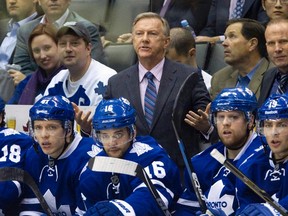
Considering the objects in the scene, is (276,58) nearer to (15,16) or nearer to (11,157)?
(11,157)

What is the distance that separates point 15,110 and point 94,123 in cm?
153

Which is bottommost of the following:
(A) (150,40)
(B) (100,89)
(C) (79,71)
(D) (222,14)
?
(B) (100,89)

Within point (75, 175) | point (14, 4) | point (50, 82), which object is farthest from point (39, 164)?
point (14, 4)

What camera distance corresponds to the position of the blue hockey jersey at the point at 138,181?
21.2ft

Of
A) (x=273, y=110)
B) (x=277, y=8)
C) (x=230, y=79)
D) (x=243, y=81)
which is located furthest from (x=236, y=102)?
(x=277, y=8)

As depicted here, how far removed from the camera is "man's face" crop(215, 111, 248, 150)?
659 cm

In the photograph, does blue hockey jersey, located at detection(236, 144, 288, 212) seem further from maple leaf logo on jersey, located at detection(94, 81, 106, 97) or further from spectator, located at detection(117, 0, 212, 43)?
spectator, located at detection(117, 0, 212, 43)

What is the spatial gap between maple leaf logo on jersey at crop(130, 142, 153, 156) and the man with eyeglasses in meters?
1.81

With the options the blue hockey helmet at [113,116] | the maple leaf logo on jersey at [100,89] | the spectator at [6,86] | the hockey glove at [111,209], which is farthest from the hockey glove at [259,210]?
the spectator at [6,86]

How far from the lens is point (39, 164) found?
7.06 m

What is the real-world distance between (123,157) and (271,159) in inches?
Result: 34.2

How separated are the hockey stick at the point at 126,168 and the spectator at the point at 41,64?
2.05 m

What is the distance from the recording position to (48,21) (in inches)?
354

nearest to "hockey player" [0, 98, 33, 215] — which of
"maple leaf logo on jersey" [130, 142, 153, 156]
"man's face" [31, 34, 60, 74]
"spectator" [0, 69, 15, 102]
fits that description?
"maple leaf logo on jersey" [130, 142, 153, 156]
